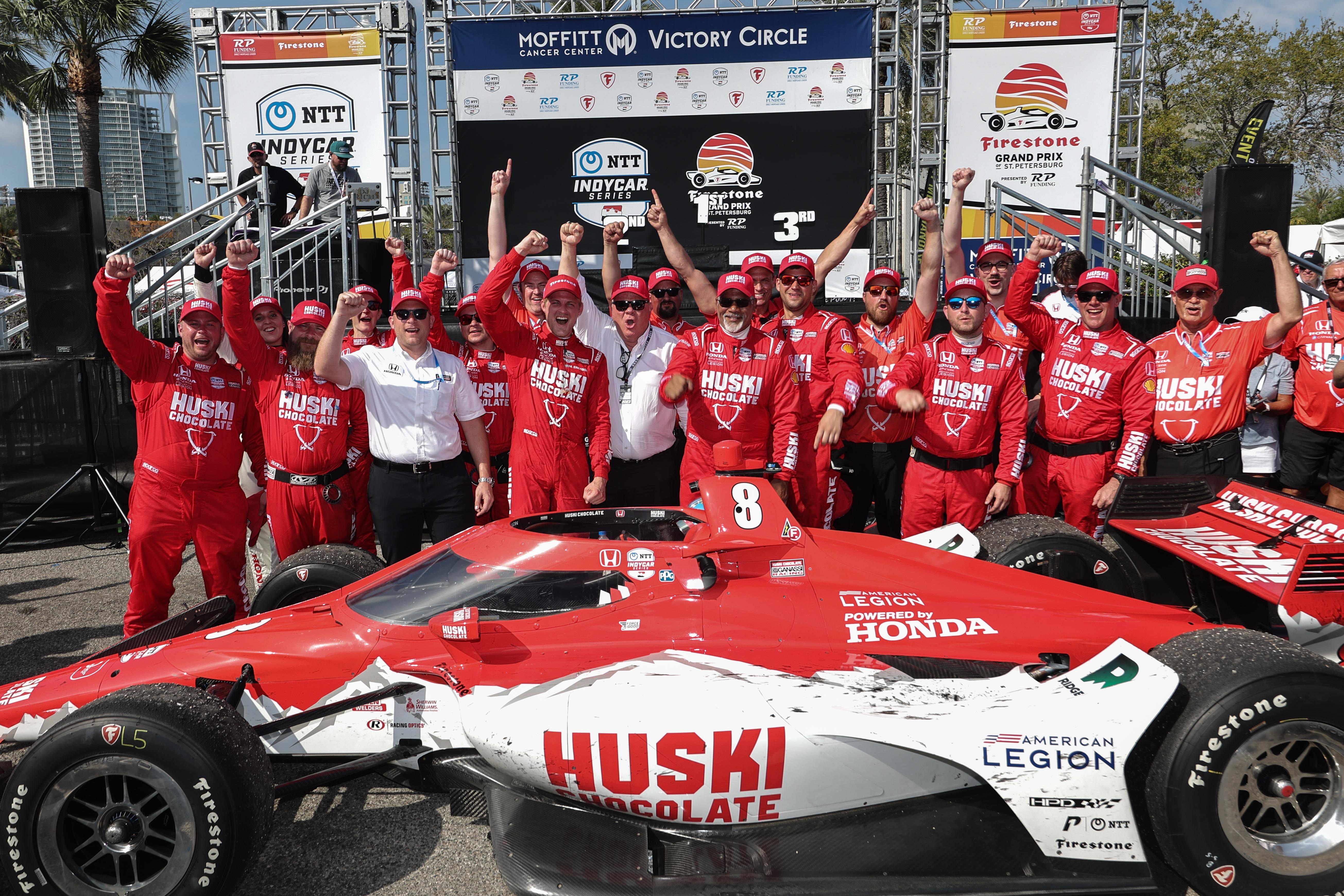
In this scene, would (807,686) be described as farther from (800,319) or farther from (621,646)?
(800,319)

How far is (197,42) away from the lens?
40.4ft

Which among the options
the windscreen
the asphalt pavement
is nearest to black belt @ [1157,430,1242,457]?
the windscreen

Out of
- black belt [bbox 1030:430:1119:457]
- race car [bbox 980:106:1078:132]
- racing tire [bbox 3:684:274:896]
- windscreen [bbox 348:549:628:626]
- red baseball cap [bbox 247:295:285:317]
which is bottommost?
racing tire [bbox 3:684:274:896]

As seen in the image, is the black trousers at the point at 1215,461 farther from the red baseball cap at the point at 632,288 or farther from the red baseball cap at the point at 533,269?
the red baseball cap at the point at 533,269

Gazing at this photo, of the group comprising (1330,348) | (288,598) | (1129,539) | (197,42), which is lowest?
(288,598)

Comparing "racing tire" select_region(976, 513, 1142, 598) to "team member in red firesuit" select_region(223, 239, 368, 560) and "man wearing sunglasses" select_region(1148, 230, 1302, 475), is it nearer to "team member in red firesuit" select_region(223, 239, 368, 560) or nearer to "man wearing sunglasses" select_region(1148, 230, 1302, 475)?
"man wearing sunglasses" select_region(1148, 230, 1302, 475)

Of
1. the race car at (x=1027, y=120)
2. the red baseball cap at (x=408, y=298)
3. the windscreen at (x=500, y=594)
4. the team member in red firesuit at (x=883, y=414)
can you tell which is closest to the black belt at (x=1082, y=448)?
the team member in red firesuit at (x=883, y=414)

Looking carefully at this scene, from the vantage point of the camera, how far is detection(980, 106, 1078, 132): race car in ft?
39.9

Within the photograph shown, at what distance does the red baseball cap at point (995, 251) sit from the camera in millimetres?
5832

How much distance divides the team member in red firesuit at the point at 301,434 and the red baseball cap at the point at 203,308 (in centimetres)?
21

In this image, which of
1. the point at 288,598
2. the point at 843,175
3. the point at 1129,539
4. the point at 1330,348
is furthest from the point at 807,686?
the point at 843,175

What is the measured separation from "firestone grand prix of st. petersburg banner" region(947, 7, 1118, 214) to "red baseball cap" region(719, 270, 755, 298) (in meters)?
8.41

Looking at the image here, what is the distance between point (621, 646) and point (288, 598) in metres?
2.06

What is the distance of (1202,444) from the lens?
529 centimetres
